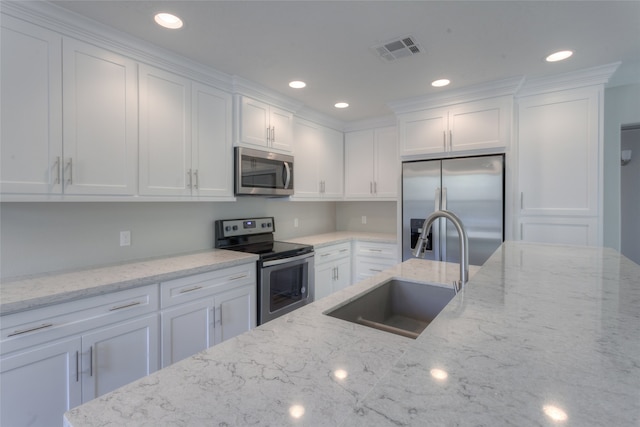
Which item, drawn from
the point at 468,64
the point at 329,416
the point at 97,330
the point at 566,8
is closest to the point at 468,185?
the point at 468,64

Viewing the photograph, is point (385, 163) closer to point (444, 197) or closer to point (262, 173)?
point (444, 197)

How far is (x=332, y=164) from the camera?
3.88m

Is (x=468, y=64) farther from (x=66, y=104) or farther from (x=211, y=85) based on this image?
(x=66, y=104)

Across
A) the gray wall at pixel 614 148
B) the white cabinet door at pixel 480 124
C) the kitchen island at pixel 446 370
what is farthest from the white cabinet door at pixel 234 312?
the gray wall at pixel 614 148

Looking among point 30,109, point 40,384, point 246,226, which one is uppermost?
point 30,109

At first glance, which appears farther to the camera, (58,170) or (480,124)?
(480,124)

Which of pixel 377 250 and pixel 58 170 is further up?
pixel 58 170

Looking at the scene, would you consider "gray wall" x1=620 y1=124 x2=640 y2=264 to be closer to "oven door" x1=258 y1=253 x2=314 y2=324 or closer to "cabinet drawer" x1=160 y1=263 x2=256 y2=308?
"oven door" x1=258 y1=253 x2=314 y2=324

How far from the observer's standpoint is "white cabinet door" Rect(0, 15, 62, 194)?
1.51m

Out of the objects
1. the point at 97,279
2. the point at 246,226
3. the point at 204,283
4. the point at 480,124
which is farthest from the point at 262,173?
the point at 480,124

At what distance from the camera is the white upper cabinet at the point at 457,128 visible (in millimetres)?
2736

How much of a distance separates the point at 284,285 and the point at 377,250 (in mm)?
1360

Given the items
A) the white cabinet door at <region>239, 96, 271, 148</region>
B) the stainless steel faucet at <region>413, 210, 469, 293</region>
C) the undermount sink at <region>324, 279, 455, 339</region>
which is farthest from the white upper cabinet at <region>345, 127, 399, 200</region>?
the stainless steel faucet at <region>413, 210, 469, 293</region>

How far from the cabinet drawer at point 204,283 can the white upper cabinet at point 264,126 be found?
111cm
